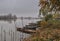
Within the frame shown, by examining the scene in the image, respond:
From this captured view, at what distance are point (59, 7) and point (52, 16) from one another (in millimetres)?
611

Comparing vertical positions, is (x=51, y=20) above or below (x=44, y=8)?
below

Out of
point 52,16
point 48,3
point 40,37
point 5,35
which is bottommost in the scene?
point 5,35

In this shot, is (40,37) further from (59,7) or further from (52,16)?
(52,16)

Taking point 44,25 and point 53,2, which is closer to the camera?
point 53,2

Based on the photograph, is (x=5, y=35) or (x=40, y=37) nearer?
(x=40, y=37)

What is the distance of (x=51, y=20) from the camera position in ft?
11.8

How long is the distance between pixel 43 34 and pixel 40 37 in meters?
0.12

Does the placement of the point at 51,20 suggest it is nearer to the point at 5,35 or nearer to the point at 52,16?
the point at 52,16

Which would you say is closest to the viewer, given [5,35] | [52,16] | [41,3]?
[41,3]

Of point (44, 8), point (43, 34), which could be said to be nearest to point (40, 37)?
point (43, 34)

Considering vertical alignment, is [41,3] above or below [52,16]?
above

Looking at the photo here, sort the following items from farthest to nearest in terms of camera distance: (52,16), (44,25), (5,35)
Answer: (5,35), (52,16), (44,25)

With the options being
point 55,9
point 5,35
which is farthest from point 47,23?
point 5,35

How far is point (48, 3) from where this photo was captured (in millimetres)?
2932
